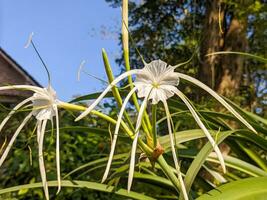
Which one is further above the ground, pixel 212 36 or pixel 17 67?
pixel 212 36

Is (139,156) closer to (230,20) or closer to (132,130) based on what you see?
(132,130)

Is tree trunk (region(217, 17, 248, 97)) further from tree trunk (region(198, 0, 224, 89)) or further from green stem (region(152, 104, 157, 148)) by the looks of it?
green stem (region(152, 104, 157, 148))

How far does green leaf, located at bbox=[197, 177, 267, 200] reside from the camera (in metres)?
0.77

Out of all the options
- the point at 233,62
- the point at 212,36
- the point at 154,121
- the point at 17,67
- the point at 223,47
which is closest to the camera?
the point at 154,121

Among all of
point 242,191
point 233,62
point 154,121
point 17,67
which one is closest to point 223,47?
point 233,62

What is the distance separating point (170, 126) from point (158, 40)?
689cm

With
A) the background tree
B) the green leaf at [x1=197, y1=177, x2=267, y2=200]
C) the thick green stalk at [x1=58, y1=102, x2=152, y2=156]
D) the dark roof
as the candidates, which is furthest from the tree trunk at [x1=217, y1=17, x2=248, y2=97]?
the thick green stalk at [x1=58, y1=102, x2=152, y2=156]

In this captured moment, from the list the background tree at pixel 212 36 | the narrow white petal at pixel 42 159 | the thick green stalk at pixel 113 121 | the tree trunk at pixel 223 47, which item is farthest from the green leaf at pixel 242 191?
the tree trunk at pixel 223 47

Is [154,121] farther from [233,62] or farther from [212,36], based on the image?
[233,62]

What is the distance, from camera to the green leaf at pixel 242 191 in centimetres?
77

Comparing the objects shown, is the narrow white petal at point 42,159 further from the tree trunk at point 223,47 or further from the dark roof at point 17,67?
the dark roof at point 17,67

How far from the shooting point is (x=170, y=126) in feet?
2.21

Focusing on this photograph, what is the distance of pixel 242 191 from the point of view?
80cm

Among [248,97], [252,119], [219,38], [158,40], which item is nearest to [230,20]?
[219,38]
